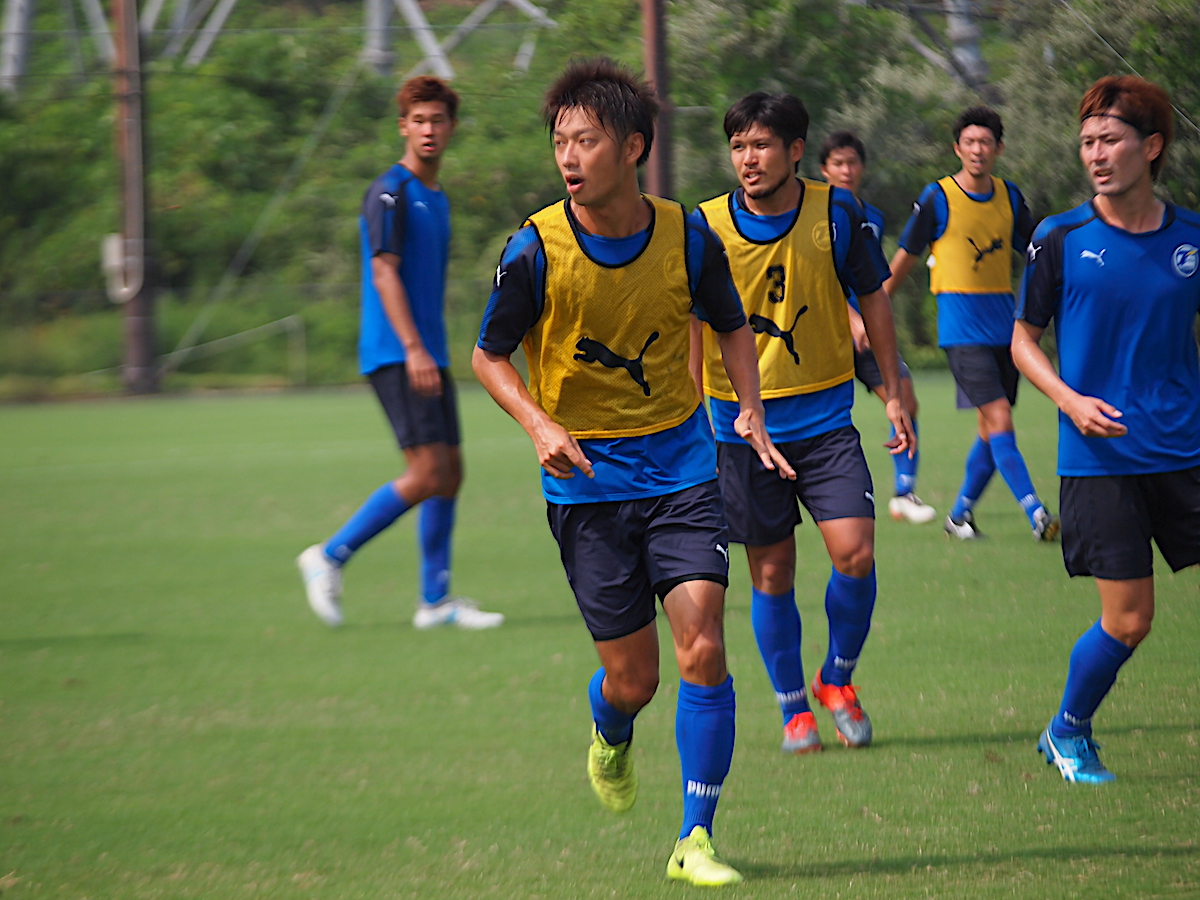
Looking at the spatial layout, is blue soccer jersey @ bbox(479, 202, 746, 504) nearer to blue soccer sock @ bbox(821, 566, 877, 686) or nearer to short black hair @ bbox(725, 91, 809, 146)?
short black hair @ bbox(725, 91, 809, 146)

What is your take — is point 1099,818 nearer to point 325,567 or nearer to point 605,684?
point 605,684

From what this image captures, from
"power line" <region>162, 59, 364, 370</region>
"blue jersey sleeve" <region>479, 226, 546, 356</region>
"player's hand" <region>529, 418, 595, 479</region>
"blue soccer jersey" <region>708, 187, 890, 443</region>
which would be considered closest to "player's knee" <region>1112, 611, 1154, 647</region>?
"blue soccer jersey" <region>708, 187, 890, 443</region>

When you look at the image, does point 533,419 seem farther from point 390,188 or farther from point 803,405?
point 390,188

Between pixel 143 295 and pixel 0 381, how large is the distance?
310 cm

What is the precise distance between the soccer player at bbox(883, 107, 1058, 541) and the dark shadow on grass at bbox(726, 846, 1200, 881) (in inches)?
185

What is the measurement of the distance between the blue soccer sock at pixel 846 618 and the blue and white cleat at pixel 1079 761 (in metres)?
0.78

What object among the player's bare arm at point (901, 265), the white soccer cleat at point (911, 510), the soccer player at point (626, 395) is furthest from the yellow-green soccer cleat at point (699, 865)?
the white soccer cleat at point (911, 510)

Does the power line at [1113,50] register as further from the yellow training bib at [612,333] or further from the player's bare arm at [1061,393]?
the yellow training bib at [612,333]

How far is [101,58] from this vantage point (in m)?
43.1

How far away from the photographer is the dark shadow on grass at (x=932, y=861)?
388 cm

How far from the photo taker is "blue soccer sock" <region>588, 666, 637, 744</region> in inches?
167

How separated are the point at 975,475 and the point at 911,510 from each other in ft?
2.79

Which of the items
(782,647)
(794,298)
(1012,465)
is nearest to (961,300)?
(1012,465)

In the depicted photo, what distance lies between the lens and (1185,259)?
14.4ft
